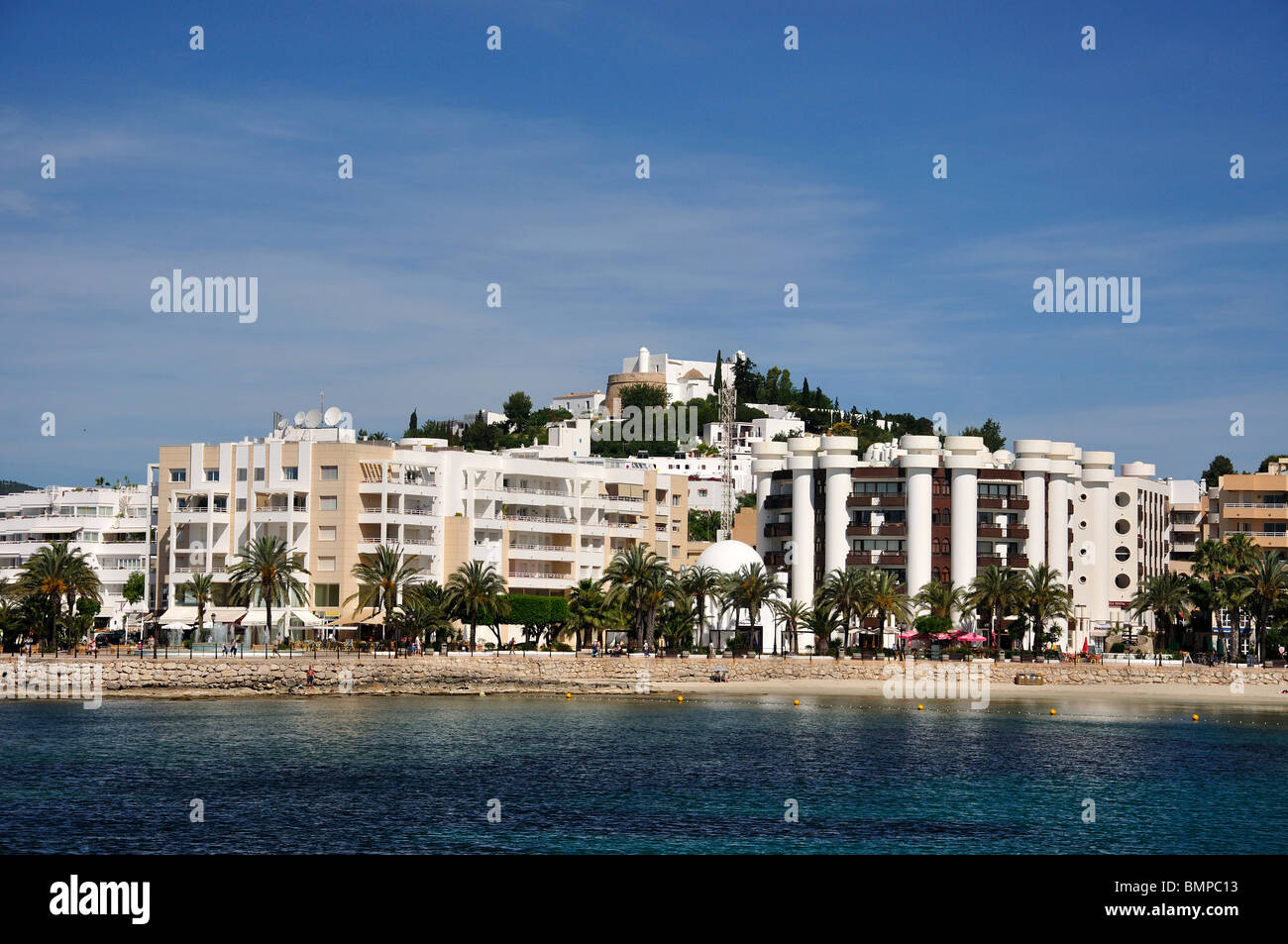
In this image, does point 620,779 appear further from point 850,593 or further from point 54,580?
point 850,593

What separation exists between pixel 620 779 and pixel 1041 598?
63589mm

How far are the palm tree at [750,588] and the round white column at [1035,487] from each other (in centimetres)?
2574

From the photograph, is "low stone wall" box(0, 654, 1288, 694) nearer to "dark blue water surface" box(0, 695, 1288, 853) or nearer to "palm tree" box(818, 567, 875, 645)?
"dark blue water surface" box(0, 695, 1288, 853)

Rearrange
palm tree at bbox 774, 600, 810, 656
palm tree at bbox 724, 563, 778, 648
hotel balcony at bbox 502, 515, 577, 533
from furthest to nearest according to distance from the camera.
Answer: hotel balcony at bbox 502, 515, 577, 533
palm tree at bbox 774, 600, 810, 656
palm tree at bbox 724, 563, 778, 648

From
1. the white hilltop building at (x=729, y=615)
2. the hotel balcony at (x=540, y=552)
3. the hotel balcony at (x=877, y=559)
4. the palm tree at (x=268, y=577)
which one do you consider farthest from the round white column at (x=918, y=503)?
the palm tree at (x=268, y=577)

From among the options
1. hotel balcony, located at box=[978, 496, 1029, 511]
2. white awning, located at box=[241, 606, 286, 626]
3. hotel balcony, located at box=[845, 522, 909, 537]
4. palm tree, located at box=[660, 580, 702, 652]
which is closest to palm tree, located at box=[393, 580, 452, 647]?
white awning, located at box=[241, 606, 286, 626]

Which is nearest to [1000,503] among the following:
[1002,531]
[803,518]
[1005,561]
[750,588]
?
[1002,531]

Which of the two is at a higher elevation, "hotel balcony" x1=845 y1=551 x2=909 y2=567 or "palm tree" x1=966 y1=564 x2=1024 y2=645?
"hotel balcony" x1=845 y1=551 x2=909 y2=567

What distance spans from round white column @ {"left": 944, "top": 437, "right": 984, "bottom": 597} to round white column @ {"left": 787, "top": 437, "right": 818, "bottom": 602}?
11.7 meters

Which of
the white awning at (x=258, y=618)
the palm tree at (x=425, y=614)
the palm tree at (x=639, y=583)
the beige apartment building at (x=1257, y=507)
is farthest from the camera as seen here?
the beige apartment building at (x=1257, y=507)

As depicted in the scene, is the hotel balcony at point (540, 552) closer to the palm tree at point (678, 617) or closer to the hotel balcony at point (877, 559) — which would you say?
the palm tree at point (678, 617)

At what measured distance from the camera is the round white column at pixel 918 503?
116m

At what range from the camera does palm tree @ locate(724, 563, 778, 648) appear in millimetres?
106000
